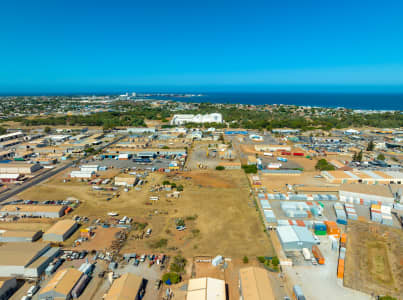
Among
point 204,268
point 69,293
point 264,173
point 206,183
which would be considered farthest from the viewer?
point 264,173

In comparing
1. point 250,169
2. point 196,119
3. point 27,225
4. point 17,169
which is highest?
point 196,119

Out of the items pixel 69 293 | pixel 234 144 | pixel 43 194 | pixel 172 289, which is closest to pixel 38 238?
pixel 69 293

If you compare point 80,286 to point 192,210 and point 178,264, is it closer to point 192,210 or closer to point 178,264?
point 178,264

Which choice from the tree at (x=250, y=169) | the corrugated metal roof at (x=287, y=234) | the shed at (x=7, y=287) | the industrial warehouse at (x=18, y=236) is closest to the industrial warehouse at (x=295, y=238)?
the corrugated metal roof at (x=287, y=234)

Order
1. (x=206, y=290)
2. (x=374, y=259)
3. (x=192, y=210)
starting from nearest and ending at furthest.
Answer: (x=206, y=290) < (x=374, y=259) < (x=192, y=210)

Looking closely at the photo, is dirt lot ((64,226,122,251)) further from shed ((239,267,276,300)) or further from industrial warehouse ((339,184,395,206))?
industrial warehouse ((339,184,395,206))

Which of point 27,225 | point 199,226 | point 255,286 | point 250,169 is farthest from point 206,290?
point 250,169

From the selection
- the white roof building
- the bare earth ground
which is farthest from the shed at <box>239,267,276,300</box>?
the white roof building

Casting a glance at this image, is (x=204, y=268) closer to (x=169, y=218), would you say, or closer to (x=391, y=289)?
(x=169, y=218)
